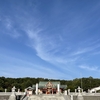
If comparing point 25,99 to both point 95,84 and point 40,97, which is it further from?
point 95,84

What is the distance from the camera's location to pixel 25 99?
23422 millimetres

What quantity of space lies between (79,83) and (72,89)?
8066mm

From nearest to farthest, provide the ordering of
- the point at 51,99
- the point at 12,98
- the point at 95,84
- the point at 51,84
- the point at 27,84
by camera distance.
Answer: the point at 12,98 → the point at 51,99 → the point at 51,84 → the point at 27,84 → the point at 95,84

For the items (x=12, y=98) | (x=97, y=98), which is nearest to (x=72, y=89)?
(x=97, y=98)

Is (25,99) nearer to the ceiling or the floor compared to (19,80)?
nearer to the floor

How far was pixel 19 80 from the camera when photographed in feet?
265

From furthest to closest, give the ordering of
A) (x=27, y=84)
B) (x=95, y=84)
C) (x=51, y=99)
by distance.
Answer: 1. (x=95, y=84)
2. (x=27, y=84)
3. (x=51, y=99)

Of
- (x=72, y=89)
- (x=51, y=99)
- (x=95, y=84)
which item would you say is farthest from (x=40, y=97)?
(x=95, y=84)

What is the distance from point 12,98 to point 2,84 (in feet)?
157

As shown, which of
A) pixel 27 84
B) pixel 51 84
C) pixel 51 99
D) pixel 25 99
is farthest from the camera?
pixel 27 84

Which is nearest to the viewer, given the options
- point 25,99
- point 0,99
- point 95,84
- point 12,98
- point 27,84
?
point 12,98

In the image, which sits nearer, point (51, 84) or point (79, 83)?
point (51, 84)

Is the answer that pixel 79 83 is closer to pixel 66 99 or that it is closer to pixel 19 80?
pixel 19 80

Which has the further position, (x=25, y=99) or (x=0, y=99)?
(x=0, y=99)
